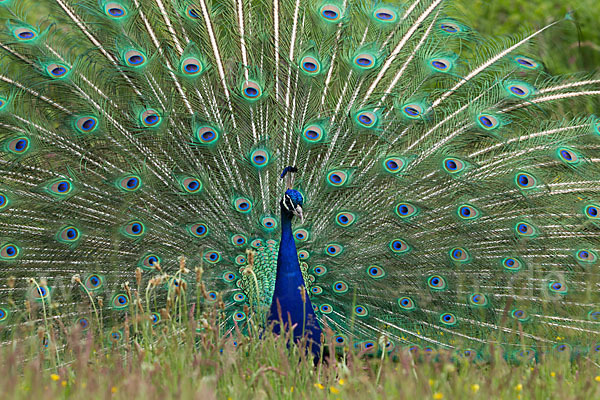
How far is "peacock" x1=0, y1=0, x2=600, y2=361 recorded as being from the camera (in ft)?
15.2

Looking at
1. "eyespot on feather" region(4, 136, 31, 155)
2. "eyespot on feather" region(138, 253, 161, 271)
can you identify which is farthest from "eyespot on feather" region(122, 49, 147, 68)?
"eyespot on feather" region(138, 253, 161, 271)

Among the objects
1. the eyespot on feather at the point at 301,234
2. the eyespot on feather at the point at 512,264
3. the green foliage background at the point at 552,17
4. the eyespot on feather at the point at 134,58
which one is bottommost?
the eyespot on feather at the point at 512,264

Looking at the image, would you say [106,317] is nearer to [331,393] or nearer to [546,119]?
[331,393]

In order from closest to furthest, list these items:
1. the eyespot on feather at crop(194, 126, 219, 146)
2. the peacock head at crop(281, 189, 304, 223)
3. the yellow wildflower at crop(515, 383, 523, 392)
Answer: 1. the yellow wildflower at crop(515, 383, 523, 392)
2. the peacock head at crop(281, 189, 304, 223)
3. the eyespot on feather at crop(194, 126, 219, 146)

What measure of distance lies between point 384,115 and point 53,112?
82.7 inches

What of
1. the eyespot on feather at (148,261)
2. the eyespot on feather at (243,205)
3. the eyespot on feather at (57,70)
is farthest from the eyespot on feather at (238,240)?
Answer: the eyespot on feather at (57,70)

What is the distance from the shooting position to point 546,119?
494 centimetres

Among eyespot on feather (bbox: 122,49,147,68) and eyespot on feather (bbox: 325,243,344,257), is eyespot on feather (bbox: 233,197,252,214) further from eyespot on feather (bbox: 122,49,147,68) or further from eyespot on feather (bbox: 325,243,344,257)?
eyespot on feather (bbox: 122,49,147,68)

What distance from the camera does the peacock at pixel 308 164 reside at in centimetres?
462

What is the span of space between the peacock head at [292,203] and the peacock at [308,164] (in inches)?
16.2

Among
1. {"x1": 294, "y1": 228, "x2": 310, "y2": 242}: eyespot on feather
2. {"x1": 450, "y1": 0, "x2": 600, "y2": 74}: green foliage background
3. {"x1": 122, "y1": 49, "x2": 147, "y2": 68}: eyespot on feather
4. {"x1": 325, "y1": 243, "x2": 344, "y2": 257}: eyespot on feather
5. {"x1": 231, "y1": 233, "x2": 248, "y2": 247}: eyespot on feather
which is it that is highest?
{"x1": 450, "y1": 0, "x2": 600, "y2": 74}: green foliage background

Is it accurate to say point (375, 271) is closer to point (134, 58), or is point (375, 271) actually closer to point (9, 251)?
point (134, 58)

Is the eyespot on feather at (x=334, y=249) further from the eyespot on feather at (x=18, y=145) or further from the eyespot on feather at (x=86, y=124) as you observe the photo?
the eyespot on feather at (x=18, y=145)

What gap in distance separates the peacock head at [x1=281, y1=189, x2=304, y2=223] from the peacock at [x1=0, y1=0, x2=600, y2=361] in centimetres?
41
